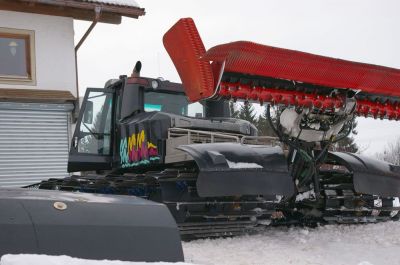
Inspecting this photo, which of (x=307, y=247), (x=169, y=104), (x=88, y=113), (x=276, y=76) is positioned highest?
(x=276, y=76)

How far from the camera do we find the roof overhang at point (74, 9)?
12.5m

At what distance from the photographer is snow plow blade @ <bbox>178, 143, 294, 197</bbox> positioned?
494 centimetres

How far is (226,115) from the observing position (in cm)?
789

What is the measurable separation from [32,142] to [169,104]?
644 cm

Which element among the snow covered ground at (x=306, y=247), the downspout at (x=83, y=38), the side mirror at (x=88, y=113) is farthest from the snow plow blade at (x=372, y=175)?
the downspout at (x=83, y=38)

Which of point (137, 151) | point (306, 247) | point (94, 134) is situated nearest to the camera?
point (306, 247)

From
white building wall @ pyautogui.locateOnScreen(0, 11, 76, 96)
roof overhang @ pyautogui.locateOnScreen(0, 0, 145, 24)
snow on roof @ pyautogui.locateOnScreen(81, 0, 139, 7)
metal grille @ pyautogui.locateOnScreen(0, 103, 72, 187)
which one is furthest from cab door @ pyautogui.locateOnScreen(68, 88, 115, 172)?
snow on roof @ pyautogui.locateOnScreen(81, 0, 139, 7)

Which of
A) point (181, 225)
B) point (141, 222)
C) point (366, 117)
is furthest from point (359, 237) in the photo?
point (141, 222)

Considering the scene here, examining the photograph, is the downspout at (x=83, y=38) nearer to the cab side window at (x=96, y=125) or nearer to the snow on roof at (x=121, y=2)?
the snow on roof at (x=121, y=2)

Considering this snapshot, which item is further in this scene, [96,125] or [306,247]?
[96,125]

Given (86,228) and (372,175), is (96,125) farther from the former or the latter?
(86,228)

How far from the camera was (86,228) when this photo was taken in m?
2.40

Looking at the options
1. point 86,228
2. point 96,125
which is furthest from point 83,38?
point 86,228

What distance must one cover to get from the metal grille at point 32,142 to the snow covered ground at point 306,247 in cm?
771
